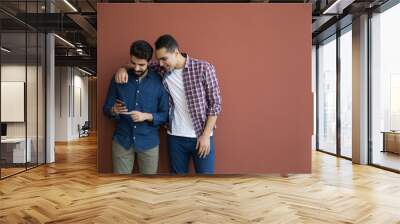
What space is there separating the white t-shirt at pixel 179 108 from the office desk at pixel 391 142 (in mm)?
4357

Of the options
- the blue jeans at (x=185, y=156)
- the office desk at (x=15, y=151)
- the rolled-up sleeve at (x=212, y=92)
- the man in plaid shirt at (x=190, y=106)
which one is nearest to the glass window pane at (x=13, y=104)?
the office desk at (x=15, y=151)

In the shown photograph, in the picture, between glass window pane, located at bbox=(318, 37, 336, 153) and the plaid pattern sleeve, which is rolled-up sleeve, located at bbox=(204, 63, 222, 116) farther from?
glass window pane, located at bbox=(318, 37, 336, 153)

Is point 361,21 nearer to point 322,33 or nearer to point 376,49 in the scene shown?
point 376,49

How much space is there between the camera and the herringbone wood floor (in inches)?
115

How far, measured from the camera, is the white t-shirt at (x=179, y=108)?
3836mm

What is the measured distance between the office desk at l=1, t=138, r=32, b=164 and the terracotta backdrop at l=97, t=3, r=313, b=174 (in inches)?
112

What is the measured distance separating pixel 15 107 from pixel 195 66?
3.73 meters

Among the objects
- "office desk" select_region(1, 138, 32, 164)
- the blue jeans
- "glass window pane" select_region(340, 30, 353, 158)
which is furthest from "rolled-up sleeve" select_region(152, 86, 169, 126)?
"glass window pane" select_region(340, 30, 353, 158)

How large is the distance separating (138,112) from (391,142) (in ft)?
16.4

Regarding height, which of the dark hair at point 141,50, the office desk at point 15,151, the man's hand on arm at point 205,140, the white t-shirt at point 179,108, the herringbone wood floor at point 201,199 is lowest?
the herringbone wood floor at point 201,199

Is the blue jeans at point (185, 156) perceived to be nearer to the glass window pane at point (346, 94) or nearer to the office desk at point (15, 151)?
the office desk at point (15, 151)

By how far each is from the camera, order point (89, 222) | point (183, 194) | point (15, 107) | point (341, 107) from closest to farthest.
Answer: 1. point (89, 222)
2. point (183, 194)
3. point (15, 107)
4. point (341, 107)

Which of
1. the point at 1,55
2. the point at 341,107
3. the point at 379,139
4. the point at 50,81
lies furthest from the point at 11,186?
the point at 341,107

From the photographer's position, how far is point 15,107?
6133 millimetres
